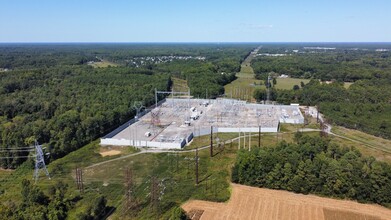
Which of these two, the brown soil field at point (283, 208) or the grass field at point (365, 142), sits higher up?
the grass field at point (365, 142)

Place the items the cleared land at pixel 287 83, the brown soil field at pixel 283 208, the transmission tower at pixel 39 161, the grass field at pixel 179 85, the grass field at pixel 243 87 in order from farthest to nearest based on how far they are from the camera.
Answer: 1. the cleared land at pixel 287 83
2. the grass field at pixel 179 85
3. the grass field at pixel 243 87
4. the transmission tower at pixel 39 161
5. the brown soil field at pixel 283 208

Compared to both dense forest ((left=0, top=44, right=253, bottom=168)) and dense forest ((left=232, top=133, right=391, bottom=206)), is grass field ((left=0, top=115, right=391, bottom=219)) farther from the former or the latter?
dense forest ((left=232, top=133, right=391, bottom=206))

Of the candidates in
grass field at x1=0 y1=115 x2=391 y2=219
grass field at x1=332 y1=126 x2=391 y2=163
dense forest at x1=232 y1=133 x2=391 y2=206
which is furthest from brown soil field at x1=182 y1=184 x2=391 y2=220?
grass field at x1=332 y1=126 x2=391 y2=163

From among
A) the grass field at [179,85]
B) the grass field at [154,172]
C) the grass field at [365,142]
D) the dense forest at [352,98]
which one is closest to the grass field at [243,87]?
the dense forest at [352,98]

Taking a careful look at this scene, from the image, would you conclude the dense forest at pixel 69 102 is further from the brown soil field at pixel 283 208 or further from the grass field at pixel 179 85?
the brown soil field at pixel 283 208

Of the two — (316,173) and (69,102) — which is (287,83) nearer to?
(69,102)

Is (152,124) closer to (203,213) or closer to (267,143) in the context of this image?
(267,143)

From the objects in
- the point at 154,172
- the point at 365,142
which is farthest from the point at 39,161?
the point at 365,142
